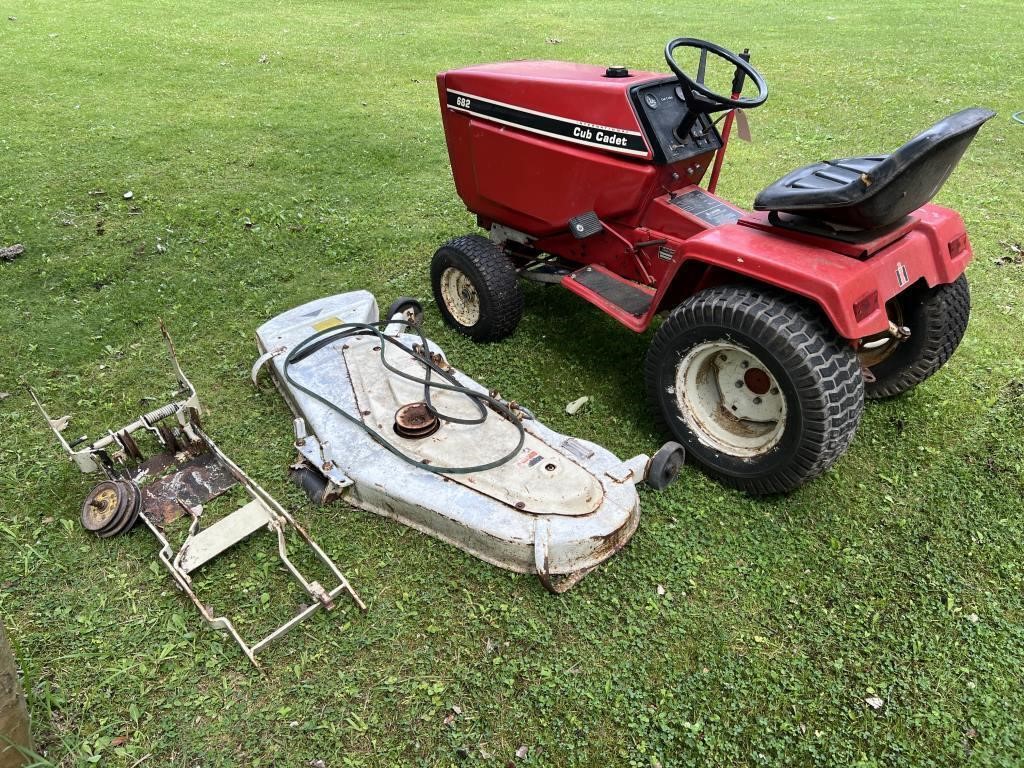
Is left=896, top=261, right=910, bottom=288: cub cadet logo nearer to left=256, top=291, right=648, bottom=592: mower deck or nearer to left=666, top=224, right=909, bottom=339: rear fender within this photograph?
left=666, top=224, right=909, bottom=339: rear fender

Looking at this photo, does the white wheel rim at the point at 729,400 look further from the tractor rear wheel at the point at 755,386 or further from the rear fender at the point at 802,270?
the rear fender at the point at 802,270

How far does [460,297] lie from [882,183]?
227 centimetres

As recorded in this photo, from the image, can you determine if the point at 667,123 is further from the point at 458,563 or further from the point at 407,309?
the point at 458,563

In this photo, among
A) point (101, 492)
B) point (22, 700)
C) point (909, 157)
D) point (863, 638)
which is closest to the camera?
point (22, 700)

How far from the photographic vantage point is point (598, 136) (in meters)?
3.04

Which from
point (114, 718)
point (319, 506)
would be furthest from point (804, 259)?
point (114, 718)

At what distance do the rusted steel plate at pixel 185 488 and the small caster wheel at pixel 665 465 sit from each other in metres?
1.79

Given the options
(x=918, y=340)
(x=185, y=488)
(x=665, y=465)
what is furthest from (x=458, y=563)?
(x=918, y=340)

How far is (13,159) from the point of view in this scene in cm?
611

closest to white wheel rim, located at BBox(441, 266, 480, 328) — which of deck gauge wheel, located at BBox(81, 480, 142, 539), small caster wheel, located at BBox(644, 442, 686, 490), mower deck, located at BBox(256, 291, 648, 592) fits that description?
mower deck, located at BBox(256, 291, 648, 592)

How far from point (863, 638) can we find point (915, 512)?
0.72 meters

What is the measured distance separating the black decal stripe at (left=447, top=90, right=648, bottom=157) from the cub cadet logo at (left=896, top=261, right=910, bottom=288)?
1125 millimetres

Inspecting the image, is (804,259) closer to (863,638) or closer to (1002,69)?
(863,638)

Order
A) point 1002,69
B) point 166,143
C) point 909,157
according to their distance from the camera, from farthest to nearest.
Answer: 1. point 1002,69
2. point 166,143
3. point 909,157
